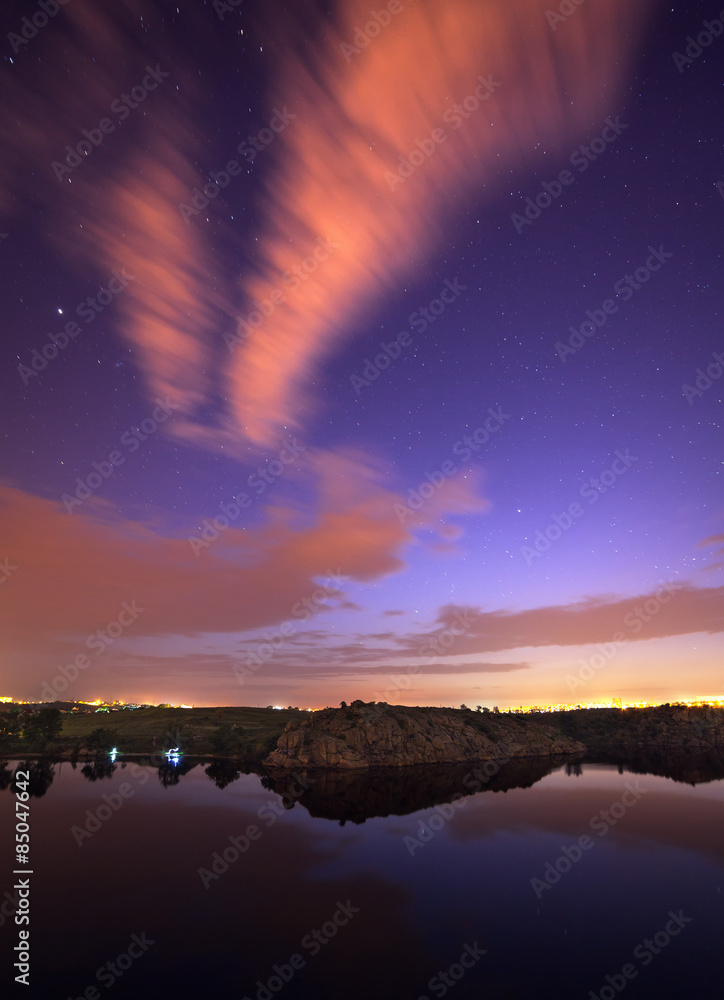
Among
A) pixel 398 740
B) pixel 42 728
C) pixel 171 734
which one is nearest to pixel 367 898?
pixel 398 740

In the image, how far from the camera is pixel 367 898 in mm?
33688

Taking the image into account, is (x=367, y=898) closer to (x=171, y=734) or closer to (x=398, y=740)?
(x=398, y=740)

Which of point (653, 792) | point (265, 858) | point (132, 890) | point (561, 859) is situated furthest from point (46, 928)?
point (653, 792)

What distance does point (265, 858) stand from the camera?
42094mm

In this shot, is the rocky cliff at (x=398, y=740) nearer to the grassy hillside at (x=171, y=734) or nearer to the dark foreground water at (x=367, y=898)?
the grassy hillside at (x=171, y=734)

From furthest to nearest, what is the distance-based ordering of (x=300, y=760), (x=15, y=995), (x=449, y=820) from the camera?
1. (x=300, y=760)
2. (x=449, y=820)
3. (x=15, y=995)

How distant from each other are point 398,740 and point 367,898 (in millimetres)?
70153

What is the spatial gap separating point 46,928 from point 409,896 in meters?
23.1

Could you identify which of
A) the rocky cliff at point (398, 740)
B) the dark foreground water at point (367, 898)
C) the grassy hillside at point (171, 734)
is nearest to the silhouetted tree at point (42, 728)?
the grassy hillside at point (171, 734)

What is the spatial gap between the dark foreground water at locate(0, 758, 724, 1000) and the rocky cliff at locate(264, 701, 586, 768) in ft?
96.9

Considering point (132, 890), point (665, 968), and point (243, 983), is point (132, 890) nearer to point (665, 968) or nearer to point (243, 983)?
point (243, 983)

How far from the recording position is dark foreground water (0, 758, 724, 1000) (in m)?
24.3

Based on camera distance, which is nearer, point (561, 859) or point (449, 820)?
point (561, 859)

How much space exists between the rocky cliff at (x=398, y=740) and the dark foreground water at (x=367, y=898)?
29.5 metres
